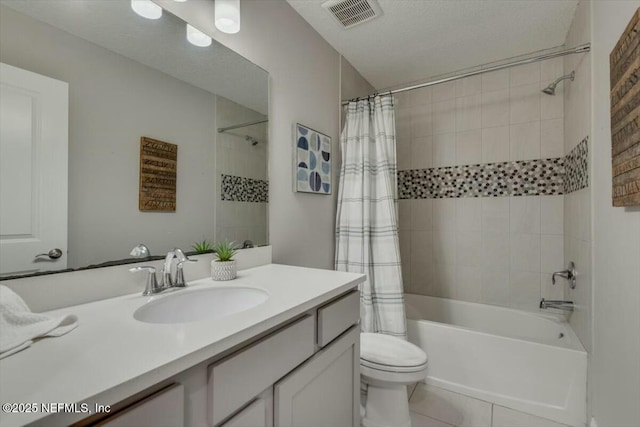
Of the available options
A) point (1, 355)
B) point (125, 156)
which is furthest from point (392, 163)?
point (1, 355)

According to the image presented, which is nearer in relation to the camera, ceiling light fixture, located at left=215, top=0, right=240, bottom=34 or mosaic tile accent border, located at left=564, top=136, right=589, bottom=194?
ceiling light fixture, located at left=215, top=0, right=240, bottom=34

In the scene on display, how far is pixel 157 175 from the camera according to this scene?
107 centimetres

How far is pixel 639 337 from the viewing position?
0.92 m

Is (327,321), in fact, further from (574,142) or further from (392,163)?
(574,142)

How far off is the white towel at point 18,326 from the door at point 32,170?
0.20m

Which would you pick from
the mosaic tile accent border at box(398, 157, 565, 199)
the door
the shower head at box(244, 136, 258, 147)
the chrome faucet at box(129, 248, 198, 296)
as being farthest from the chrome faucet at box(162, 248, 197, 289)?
the mosaic tile accent border at box(398, 157, 565, 199)

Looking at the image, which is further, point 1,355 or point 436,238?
point 436,238

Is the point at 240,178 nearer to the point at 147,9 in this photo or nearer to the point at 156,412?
the point at 147,9

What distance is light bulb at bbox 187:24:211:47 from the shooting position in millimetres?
1196

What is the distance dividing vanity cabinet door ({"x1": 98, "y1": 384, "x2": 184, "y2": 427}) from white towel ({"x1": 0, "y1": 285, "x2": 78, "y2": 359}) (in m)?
0.28

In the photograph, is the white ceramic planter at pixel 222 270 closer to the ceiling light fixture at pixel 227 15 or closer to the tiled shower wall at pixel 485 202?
the ceiling light fixture at pixel 227 15

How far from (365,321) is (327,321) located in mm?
1067

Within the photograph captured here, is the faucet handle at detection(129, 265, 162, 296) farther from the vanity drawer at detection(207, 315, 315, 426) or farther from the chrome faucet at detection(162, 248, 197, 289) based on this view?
the vanity drawer at detection(207, 315, 315, 426)

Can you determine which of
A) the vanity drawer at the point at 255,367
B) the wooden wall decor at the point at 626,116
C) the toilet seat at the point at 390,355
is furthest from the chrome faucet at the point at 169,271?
the wooden wall decor at the point at 626,116
